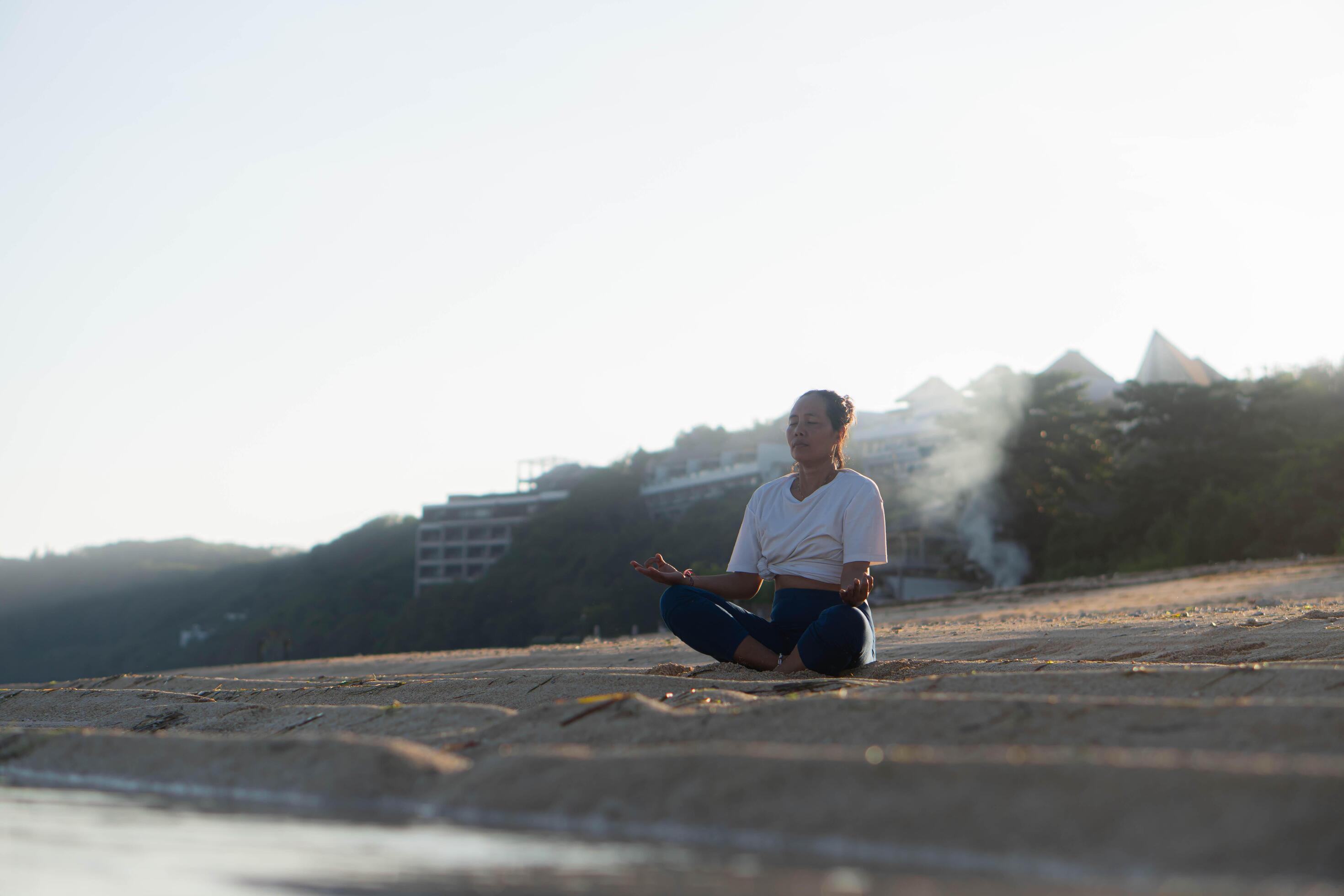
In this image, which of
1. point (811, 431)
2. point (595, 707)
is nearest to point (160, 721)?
point (595, 707)

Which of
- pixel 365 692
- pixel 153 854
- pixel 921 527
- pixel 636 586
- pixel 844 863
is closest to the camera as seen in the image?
pixel 844 863

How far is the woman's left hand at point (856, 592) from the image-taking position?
364 centimetres

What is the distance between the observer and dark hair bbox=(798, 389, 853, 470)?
4.12 meters

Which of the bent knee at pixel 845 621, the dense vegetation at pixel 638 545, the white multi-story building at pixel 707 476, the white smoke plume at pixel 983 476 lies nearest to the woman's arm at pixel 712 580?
the bent knee at pixel 845 621

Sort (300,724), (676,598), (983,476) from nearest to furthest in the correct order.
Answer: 1. (300,724)
2. (676,598)
3. (983,476)

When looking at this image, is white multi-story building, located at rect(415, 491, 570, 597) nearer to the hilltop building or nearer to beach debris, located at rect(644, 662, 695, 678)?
the hilltop building

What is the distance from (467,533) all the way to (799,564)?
2765 inches

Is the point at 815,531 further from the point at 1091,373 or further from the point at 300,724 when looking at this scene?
the point at 1091,373

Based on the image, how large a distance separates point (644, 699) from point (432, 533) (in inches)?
2872

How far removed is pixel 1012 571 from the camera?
29797mm

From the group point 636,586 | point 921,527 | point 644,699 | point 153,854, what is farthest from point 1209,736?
point 636,586

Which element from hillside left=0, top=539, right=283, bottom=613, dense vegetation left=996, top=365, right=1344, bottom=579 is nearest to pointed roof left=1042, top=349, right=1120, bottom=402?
dense vegetation left=996, top=365, right=1344, bottom=579

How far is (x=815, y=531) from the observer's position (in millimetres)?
3992

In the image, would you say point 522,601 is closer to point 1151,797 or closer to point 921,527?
point 921,527
